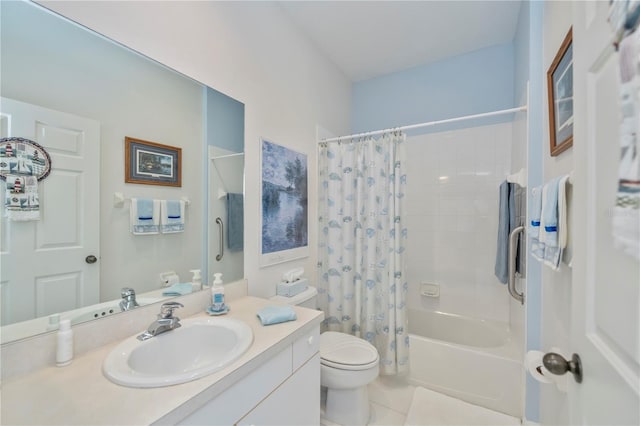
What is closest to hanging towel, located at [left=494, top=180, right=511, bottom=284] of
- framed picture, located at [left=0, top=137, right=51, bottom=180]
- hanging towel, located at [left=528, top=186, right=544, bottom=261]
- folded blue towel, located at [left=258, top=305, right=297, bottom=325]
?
hanging towel, located at [left=528, top=186, right=544, bottom=261]

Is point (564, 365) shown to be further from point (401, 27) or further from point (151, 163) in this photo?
point (401, 27)

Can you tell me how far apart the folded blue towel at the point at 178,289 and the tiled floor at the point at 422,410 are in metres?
1.17

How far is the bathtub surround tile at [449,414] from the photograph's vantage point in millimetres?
1570

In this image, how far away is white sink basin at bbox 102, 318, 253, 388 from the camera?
734 millimetres

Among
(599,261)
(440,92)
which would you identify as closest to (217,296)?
(599,261)

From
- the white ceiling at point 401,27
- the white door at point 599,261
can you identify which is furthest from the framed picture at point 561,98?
the white ceiling at point 401,27

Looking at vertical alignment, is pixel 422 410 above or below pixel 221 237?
below

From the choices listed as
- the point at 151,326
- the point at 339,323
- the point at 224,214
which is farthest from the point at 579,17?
the point at 339,323

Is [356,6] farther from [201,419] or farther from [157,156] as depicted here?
[201,419]

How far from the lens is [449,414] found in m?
1.63

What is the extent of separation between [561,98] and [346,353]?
1.69 m

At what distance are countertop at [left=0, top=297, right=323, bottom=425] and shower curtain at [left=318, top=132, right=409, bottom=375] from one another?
1.28 meters

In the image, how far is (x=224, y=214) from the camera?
1.47m

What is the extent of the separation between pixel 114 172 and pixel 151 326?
611mm
